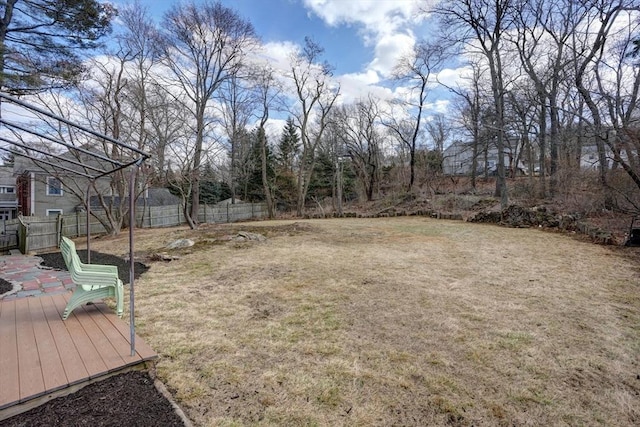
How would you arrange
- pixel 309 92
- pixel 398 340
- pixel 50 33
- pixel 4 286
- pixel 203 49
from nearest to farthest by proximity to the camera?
pixel 398 340 → pixel 4 286 → pixel 50 33 → pixel 203 49 → pixel 309 92

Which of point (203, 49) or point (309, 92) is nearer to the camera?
point (203, 49)

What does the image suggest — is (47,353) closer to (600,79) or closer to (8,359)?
(8,359)

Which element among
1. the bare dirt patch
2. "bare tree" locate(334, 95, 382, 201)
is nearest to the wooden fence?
the bare dirt patch

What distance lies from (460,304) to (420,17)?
14717 mm

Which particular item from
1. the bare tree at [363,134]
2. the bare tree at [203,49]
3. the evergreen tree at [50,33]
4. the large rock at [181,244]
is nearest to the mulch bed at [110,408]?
the large rock at [181,244]

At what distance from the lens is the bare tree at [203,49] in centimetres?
1431

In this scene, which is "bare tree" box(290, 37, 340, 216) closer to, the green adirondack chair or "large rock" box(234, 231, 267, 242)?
"large rock" box(234, 231, 267, 242)

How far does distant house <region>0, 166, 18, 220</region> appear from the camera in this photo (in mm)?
19422

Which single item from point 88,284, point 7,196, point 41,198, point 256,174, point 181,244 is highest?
point 256,174

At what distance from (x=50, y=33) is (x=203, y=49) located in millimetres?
9946

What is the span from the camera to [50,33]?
245 inches

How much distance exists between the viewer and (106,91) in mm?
10625

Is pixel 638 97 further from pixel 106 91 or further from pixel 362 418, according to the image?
pixel 106 91

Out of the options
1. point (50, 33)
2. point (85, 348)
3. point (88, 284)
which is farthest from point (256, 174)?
point (85, 348)
